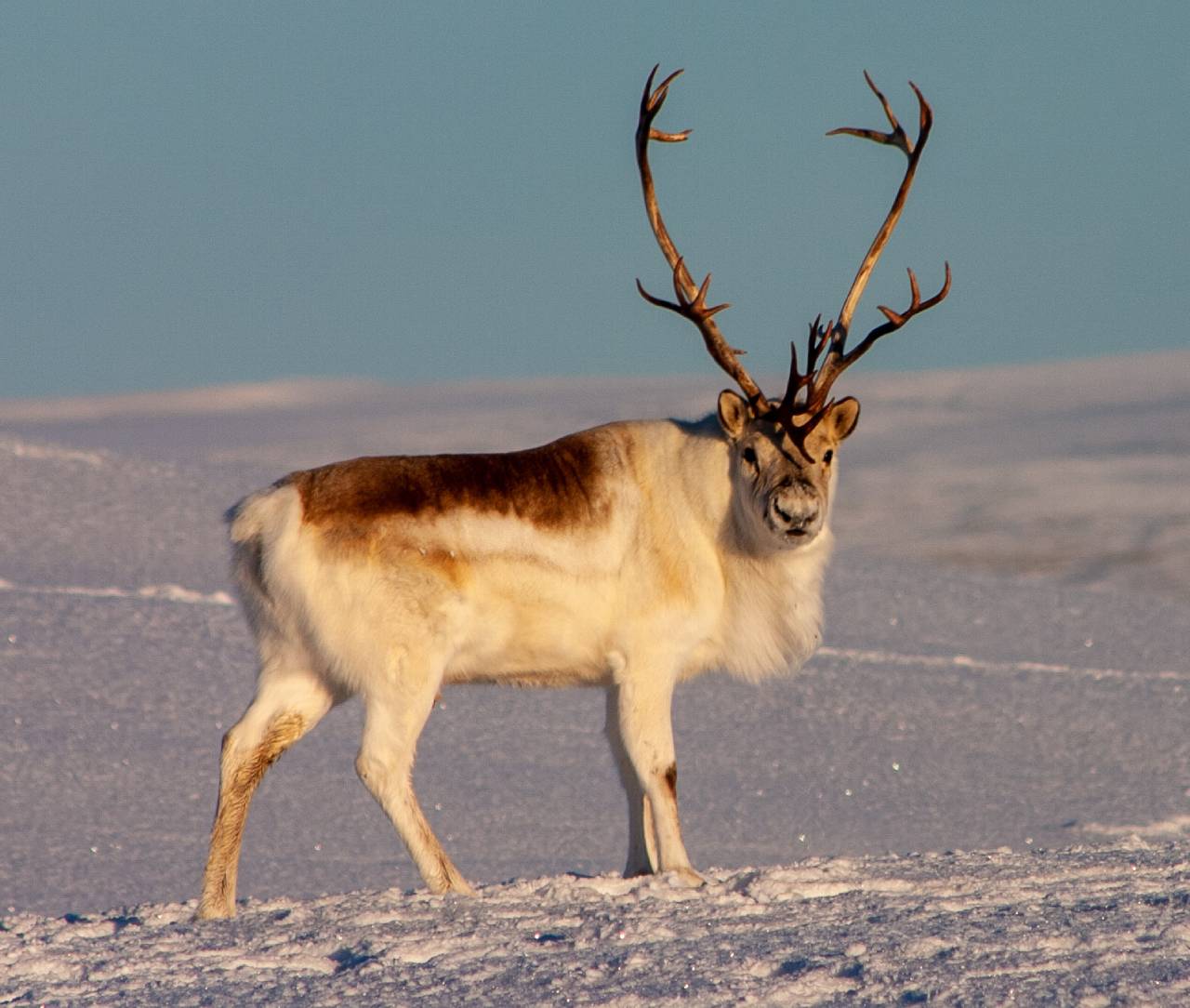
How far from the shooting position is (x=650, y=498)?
7367mm

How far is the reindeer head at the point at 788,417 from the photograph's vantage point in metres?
7.13

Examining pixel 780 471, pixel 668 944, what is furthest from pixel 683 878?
pixel 780 471

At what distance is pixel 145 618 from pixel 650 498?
7.89 meters

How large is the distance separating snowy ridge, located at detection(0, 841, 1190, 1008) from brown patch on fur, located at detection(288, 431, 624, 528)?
4.58 ft

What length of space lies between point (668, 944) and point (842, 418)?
2.62m

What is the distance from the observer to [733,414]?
24.1ft

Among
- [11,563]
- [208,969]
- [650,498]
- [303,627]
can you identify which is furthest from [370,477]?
[11,563]

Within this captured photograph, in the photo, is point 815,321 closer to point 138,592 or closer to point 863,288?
point 863,288

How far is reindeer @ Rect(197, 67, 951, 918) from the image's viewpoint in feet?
22.1

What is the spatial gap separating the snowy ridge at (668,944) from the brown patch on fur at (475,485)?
1.39m

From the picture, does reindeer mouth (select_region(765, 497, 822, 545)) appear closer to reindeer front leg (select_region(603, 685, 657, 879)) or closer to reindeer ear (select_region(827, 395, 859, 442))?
reindeer ear (select_region(827, 395, 859, 442))

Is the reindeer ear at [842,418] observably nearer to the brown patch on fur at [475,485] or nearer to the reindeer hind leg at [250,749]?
the brown patch on fur at [475,485]

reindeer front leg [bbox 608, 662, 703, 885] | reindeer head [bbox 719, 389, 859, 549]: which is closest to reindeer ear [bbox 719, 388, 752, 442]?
reindeer head [bbox 719, 389, 859, 549]

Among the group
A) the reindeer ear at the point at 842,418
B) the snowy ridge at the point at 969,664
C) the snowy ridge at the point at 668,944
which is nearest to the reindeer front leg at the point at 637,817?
the snowy ridge at the point at 668,944
